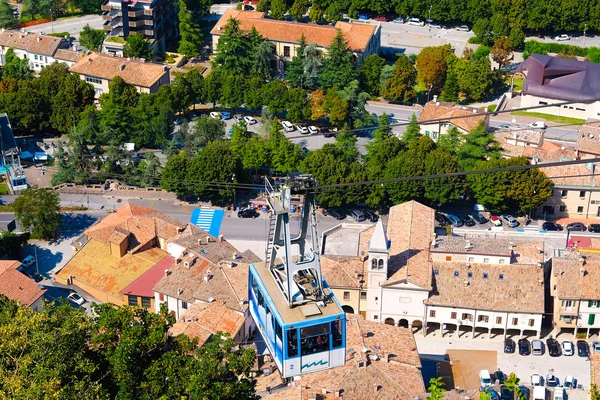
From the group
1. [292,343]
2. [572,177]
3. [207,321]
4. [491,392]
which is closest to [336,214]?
[572,177]

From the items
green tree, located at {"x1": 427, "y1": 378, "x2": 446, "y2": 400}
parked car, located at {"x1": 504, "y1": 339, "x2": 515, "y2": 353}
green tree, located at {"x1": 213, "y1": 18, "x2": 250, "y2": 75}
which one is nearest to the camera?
green tree, located at {"x1": 427, "y1": 378, "x2": 446, "y2": 400}

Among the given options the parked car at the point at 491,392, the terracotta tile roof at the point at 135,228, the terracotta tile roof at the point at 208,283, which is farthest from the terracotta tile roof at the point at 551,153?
the terracotta tile roof at the point at 135,228

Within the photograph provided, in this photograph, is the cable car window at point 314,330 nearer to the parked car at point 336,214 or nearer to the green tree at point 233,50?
the parked car at point 336,214

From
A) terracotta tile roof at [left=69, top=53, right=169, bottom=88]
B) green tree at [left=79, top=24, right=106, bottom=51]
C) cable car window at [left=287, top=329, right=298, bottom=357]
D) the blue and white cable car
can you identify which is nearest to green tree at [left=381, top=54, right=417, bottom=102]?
terracotta tile roof at [left=69, top=53, right=169, bottom=88]

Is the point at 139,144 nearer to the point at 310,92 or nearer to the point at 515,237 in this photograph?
the point at 310,92

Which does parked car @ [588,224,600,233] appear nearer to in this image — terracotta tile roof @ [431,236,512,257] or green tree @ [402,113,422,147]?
terracotta tile roof @ [431,236,512,257]

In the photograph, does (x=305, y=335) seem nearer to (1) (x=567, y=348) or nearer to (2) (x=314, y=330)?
(2) (x=314, y=330)
